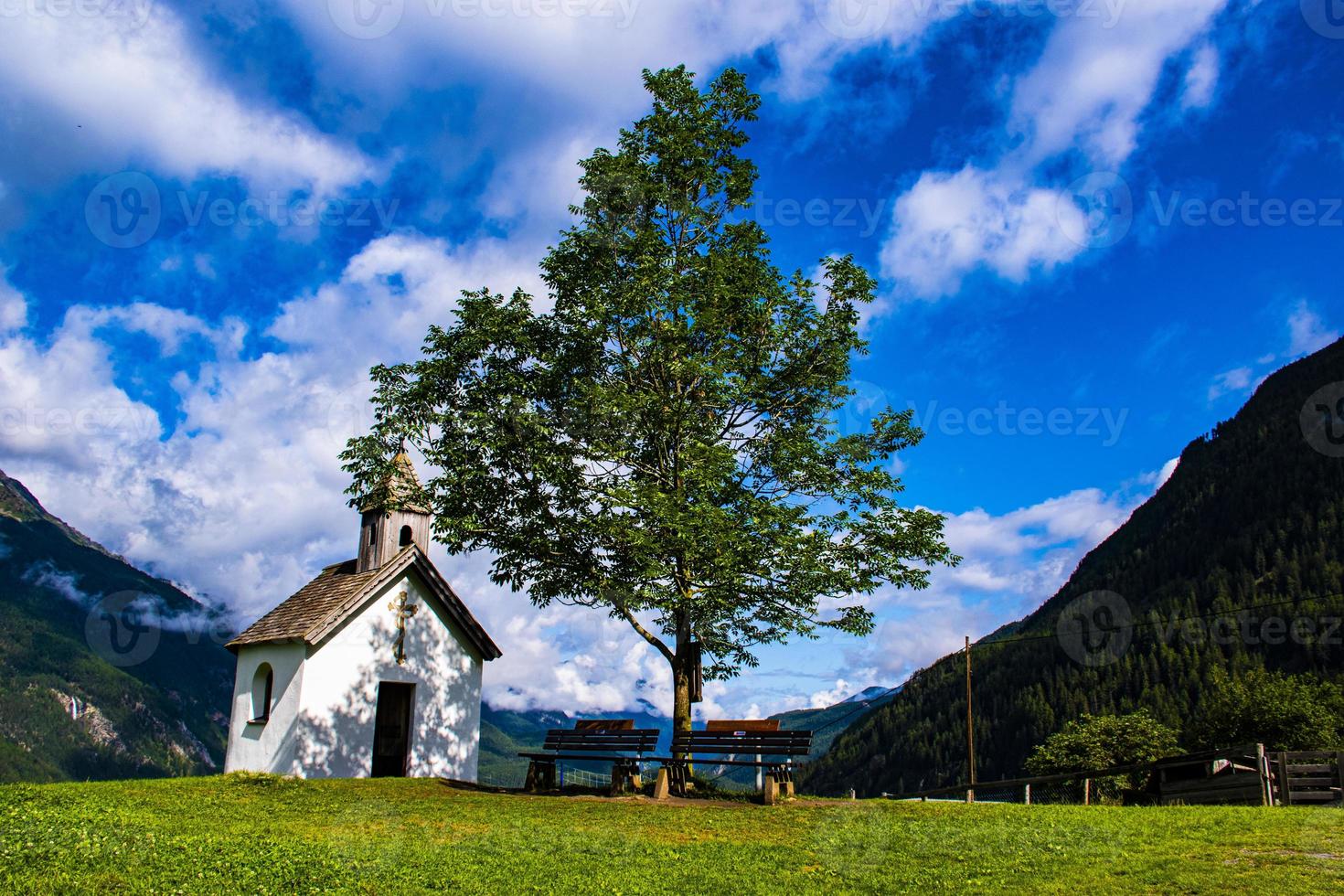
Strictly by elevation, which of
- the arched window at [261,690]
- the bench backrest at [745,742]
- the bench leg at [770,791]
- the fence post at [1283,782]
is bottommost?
the bench leg at [770,791]

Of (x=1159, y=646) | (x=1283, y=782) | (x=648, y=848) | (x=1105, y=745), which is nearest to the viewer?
(x=648, y=848)

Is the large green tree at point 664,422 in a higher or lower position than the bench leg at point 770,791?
higher

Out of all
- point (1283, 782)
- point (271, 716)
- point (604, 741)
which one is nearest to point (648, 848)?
point (604, 741)

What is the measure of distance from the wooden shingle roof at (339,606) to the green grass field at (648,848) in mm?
8123

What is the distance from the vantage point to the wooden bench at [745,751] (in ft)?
57.2

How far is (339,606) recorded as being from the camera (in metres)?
25.3

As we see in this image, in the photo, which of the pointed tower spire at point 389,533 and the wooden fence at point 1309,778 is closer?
the wooden fence at point 1309,778

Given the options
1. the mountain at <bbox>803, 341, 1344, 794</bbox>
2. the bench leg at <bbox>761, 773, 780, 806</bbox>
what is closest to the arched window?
the bench leg at <bbox>761, 773, 780, 806</bbox>

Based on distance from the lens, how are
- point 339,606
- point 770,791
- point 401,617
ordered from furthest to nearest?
point 401,617 < point 339,606 < point 770,791

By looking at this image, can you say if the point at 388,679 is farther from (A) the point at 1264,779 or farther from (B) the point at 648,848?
(A) the point at 1264,779

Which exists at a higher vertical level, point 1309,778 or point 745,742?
point 745,742

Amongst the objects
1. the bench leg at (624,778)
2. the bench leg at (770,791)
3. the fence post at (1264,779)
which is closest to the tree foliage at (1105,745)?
the fence post at (1264,779)

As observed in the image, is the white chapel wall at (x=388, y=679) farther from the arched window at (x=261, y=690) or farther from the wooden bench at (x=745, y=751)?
the wooden bench at (x=745, y=751)

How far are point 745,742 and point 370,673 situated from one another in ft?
42.6
